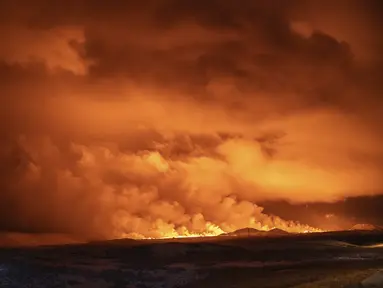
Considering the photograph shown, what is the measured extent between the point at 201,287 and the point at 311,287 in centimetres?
1672

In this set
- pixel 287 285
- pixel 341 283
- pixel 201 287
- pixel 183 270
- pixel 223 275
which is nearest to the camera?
pixel 341 283

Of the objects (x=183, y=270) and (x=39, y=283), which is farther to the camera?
(x=183, y=270)

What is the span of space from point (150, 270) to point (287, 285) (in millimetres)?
33169

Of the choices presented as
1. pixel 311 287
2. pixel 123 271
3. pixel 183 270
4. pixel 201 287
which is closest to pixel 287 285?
pixel 311 287

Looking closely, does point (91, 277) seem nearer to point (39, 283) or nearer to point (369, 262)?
point (39, 283)

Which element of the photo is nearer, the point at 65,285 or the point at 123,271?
the point at 65,285

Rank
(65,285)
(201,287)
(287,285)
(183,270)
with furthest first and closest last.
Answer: (183,270), (65,285), (201,287), (287,285)

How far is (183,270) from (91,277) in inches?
548

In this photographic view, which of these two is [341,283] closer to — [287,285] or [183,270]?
[287,285]

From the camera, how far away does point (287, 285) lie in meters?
57.5

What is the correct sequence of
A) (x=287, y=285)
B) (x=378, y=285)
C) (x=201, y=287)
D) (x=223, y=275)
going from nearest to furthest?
(x=378, y=285), (x=287, y=285), (x=201, y=287), (x=223, y=275)

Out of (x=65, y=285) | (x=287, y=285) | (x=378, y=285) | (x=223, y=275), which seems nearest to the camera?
(x=378, y=285)

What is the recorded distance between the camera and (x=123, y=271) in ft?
286

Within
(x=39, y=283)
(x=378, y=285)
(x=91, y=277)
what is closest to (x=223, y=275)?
(x=91, y=277)
